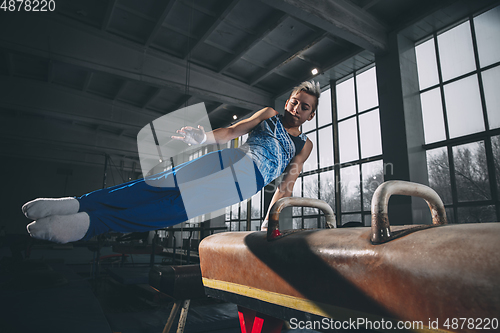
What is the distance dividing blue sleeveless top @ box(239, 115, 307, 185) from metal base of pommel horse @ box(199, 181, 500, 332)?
1.77ft

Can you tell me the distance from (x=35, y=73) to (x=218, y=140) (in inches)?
413

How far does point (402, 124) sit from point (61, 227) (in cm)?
642

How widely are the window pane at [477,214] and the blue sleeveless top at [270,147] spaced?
16.6ft

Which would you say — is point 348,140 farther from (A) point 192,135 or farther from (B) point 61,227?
(B) point 61,227

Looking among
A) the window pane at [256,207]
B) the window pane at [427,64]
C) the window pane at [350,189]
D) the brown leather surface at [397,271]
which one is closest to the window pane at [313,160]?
the window pane at [350,189]

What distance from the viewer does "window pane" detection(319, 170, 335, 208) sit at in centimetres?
805

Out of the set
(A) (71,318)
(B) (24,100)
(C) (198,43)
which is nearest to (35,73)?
(B) (24,100)

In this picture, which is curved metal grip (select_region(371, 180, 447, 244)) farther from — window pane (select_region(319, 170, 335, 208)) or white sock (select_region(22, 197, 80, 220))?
window pane (select_region(319, 170, 335, 208))

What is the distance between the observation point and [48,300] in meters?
3.52

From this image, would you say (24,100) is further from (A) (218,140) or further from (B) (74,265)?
(A) (218,140)

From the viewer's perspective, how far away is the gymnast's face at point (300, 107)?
6.18 ft

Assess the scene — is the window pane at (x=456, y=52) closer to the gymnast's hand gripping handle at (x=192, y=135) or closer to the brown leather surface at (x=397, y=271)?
the gymnast's hand gripping handle at (x=192, y=135)

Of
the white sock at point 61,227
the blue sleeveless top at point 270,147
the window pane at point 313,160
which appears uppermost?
the window pane at point 313,160

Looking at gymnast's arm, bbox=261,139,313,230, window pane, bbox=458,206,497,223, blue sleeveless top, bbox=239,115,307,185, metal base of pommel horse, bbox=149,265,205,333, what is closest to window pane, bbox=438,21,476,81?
window pane, bbox=458,206,497,223
